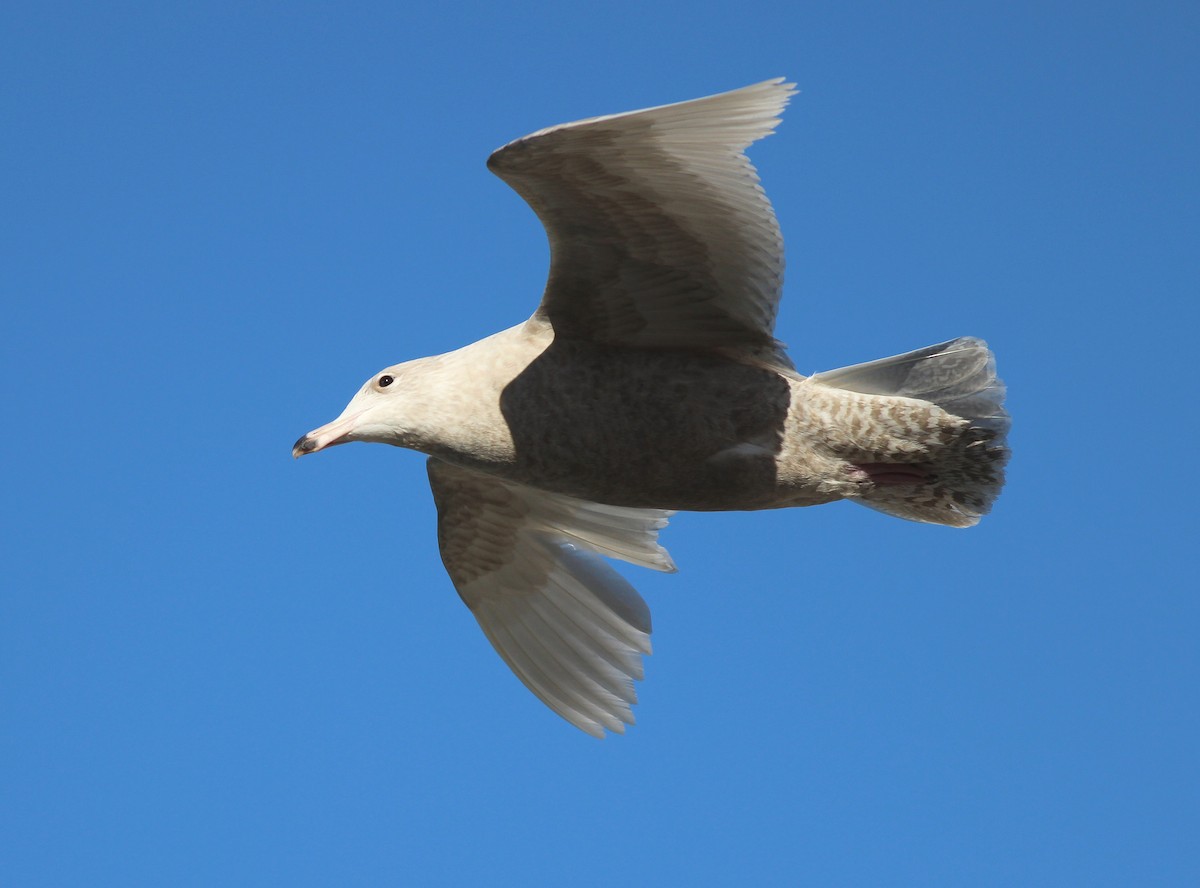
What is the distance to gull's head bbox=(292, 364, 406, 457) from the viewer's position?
23.4ft

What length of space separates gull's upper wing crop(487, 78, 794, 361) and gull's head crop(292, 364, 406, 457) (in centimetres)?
76

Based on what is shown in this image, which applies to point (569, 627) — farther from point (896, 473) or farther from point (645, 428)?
point (896, 473)

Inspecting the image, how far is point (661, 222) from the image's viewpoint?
6.82m

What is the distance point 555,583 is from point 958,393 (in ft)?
8.41

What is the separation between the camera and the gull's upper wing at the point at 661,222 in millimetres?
6289

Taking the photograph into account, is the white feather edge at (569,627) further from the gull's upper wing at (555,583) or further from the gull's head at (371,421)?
the gull's head at (371,421)

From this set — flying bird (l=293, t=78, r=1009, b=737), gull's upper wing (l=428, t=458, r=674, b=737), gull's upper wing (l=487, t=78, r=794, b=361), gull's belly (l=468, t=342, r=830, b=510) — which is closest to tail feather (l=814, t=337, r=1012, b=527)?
flying bird (l=293, t=78, r=1009, b=737)

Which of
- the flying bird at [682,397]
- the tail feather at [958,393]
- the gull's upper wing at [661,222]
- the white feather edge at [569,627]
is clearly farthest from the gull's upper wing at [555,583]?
the tail feather at [958,393]

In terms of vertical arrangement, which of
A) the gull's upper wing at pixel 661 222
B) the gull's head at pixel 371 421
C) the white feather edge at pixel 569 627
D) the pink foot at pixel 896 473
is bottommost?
the white feather edge at pixel 569 627

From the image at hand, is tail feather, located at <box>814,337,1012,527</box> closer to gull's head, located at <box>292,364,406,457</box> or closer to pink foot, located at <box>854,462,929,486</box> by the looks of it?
pink foot, located at <box>854,462,929,486</box>

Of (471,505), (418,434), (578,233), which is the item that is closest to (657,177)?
(578,233)

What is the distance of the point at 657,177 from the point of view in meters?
6.58

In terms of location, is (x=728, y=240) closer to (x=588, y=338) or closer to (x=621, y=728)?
(x=588, y=338)

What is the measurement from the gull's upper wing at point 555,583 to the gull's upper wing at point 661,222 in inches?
65.8
